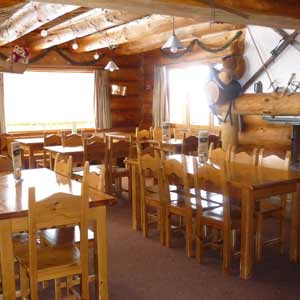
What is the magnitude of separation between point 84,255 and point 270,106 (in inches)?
136

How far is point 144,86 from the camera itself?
898 cm

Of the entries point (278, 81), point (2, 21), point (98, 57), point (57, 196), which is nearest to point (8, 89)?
point (98, 57)

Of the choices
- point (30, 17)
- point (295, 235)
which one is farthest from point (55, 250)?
point (30, 17)

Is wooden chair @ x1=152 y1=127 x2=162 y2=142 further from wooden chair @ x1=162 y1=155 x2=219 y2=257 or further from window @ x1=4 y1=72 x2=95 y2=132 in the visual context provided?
wooden chair @ x1=162 y1=155 x2=219 y2=257

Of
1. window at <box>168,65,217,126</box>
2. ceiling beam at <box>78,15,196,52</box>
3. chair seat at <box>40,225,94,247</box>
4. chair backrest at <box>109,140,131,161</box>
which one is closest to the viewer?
chair seat at <box>40,225,94,247</box>

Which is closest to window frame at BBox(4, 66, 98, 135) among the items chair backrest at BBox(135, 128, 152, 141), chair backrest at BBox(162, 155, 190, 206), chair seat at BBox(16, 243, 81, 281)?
chair backrest at BBox(135, 128, 152, 141)

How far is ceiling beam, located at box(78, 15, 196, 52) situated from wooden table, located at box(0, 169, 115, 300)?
3014 millimetres

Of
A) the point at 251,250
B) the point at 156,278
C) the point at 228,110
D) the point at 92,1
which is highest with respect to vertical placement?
the point at 92,1

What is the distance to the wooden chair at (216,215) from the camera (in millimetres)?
3303

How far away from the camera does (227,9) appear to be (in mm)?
3367

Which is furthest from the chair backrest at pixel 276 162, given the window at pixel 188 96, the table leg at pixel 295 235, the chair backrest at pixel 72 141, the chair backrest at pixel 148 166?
the window at pixel 188 96

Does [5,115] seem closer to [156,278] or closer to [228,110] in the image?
[228,110]

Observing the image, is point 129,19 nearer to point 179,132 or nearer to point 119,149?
point 119,149

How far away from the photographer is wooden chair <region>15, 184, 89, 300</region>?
2326 millimetres
